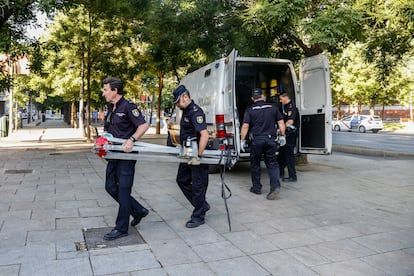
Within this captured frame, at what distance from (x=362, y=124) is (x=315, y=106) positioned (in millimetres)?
26124

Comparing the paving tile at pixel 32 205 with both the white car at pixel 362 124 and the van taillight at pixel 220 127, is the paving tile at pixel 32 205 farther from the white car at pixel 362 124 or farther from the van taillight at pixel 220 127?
the white car at pixel 362 124

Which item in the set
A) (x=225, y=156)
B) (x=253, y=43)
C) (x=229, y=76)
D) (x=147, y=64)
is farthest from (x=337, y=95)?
(x=225, y=156)

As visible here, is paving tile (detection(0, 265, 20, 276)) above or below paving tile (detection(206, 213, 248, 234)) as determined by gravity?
below

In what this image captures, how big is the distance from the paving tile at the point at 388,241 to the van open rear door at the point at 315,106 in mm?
4011

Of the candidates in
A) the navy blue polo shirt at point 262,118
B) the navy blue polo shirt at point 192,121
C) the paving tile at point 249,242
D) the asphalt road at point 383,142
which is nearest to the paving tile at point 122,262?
the paving tile at point 249,242

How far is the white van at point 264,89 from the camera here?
791 cm

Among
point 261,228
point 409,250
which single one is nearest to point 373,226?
point 409,250

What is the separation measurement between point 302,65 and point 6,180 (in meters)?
6.75

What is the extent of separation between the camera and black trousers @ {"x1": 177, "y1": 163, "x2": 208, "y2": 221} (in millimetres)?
4867

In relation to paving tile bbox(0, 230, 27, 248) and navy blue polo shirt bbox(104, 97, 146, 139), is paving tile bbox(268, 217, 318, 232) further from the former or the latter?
paving tile bbox(0, 230, 27, 248)

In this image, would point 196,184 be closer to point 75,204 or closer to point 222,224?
point 222,224

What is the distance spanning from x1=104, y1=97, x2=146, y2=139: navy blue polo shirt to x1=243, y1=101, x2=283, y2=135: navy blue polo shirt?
2.73 metres

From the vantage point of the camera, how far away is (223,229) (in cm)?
484

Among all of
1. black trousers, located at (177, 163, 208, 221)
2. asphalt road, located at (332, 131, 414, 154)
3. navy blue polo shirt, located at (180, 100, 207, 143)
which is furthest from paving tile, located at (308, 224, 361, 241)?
asphalt road, located at (332, 131, 414, 154)
